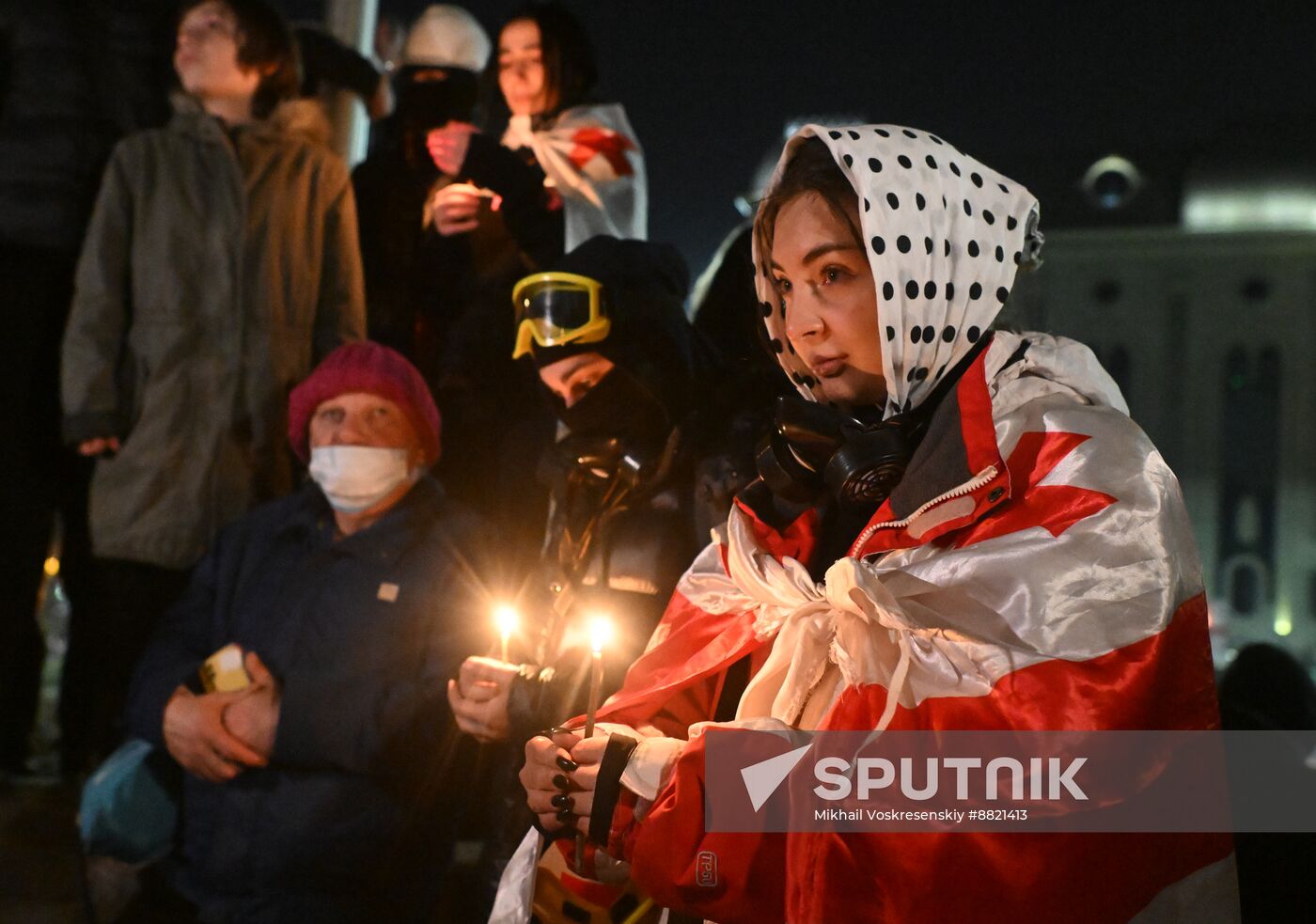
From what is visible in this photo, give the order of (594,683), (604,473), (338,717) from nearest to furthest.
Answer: (594,683)
(604,473)
(338,717)

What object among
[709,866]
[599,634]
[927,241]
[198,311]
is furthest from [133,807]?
[927,241]

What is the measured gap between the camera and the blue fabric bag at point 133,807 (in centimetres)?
363

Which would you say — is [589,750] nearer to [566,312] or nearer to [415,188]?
[566,312]

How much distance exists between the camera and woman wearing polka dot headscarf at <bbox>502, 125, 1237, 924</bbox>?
1743 mm

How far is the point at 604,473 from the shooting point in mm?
3271

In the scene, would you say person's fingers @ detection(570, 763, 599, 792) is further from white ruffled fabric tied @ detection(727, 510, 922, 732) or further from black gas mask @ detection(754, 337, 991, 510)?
black gas mask @ detection(754, 337, 991, 510)

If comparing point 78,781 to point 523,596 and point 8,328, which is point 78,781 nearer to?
point 8,328

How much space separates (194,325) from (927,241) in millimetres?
3273

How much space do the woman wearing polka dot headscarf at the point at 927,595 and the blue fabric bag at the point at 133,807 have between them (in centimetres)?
206

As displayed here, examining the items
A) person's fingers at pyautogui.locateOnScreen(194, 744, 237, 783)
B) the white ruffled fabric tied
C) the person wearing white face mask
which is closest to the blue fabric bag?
the person wearing white face mask

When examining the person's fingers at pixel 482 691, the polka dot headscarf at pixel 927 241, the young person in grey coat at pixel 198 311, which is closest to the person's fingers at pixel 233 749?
the young person in grey coat at pixel 198 311

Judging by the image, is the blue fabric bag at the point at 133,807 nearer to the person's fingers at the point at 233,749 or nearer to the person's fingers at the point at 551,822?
the person's fingers at the point at 233,749

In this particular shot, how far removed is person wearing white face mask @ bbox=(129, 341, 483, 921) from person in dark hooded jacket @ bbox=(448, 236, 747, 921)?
49 centimetres

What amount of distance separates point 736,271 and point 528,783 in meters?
2.35
